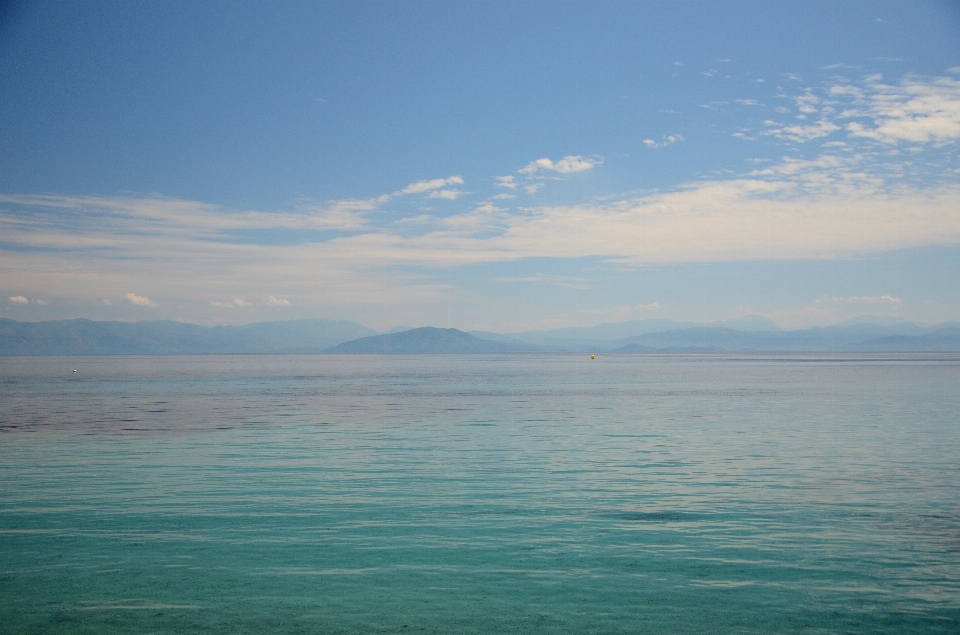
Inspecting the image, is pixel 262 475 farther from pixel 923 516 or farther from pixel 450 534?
pixel 923 516

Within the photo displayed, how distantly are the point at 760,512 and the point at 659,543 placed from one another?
452cm

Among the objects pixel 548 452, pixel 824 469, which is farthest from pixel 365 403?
pixel 824 469

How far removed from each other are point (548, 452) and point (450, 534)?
1475 cm

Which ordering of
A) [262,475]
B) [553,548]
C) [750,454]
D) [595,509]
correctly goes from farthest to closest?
[750,454] → [262,475] → [595,509] → [553,548]

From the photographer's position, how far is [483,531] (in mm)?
18516

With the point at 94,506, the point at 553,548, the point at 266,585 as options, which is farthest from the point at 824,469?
the point at 94,506

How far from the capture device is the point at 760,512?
20.2 metres

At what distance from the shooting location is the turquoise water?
1301 cm

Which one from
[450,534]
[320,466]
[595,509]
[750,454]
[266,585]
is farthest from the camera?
[750,454]

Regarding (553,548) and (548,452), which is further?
(548,452)

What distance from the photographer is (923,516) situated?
63.8 feet

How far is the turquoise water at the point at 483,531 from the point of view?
13.0m

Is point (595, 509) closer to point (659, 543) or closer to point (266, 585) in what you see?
point (659, 543)

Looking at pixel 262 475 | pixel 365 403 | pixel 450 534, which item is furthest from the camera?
pixel 365 403
